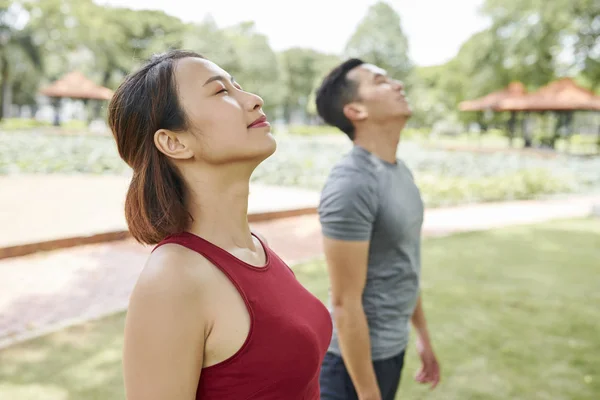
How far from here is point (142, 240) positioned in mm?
1336

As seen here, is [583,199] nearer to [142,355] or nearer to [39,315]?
[39,315]

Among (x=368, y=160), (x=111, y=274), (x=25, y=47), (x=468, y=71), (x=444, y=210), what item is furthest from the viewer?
(x=468, y=71)

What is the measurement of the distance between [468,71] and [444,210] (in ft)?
71.5

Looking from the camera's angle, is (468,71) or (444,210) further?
(468,71)

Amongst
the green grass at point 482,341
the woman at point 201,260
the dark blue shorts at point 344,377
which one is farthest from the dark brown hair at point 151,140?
the green grass at point 482,341

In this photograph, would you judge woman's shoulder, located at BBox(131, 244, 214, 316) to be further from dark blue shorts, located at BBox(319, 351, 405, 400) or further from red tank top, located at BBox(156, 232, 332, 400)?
dark blue shorts, located at BBox(319, 351, 405, 400)

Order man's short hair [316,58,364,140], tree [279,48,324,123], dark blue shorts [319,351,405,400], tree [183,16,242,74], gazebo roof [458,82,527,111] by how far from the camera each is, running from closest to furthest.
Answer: dark blue shorts [319,351,405,400] → man's short hair [316,58,364,140] → gazebo roof [458,82,527,111] → tree [183,16,242,74] → tree [279,48,324,123]

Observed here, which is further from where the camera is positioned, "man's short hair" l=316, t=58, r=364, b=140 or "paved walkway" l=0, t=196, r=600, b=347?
"paved walkway" l=0, t=196, r=600, b=347

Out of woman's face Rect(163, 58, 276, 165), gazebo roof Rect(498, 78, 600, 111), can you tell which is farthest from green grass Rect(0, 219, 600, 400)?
gazebo roof Rect(498, 78, 600, 111)

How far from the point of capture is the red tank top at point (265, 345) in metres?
1.15

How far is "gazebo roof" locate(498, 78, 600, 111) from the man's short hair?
24.1 metres

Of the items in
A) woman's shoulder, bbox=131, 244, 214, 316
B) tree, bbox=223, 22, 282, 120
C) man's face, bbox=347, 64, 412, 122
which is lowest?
woman's shoulder, bbox=131, 244, 214, 316

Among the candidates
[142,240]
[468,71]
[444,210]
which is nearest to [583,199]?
[444,210]

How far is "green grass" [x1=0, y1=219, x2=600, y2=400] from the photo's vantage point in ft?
12.3
